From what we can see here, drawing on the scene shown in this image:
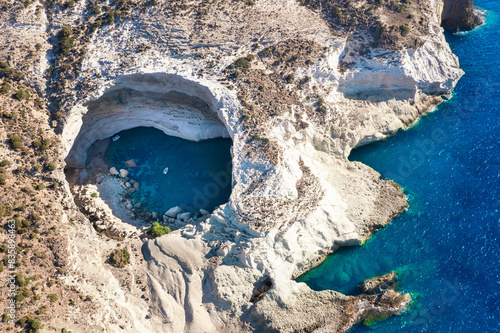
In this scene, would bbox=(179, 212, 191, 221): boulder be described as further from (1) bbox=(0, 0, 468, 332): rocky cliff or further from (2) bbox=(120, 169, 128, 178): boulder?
(2) bbox=(120, 169, 128, 178): boulder

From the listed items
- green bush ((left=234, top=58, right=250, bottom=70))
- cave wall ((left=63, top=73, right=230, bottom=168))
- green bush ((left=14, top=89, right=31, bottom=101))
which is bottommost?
cave wall ((left=63, top=73, right=230, bottom=168))

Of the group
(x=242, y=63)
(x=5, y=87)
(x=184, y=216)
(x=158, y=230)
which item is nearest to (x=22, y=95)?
(x=5, y=87)

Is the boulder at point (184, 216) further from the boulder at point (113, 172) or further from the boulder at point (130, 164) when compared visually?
the boulder at point (113, 172)

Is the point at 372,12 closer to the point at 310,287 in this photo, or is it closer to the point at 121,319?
the point at 310,287

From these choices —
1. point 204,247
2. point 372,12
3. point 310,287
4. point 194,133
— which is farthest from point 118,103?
point 372,12

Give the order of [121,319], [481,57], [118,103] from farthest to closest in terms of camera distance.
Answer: [481,57] → [118,103] → [121,319]

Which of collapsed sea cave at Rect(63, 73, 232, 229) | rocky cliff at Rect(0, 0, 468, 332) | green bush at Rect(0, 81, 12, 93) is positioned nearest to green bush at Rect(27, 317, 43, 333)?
rocky cliff at Rect(0, 0, 468, 332)
